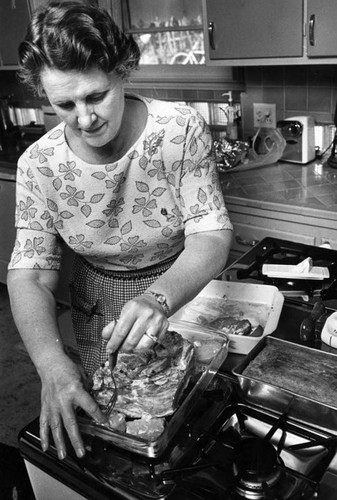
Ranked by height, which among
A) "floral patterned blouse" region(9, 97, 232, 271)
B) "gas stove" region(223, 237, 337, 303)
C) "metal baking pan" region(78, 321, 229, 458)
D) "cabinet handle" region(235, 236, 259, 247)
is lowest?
"cabinet handle" region(235, 236, 259, 247)

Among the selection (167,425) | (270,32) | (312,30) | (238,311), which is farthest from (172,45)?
(167,425)

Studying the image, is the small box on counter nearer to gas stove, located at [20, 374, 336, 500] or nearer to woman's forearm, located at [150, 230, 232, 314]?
woman's forearm, located at [150, 230, 232, 314]

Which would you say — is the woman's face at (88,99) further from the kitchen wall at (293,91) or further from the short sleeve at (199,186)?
the kitchen wall at (293,91)

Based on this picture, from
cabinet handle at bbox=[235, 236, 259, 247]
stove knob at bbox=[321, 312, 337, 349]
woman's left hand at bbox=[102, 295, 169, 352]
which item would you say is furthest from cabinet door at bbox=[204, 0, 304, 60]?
woman's left hand at bbox=[102, 295, 169, 352]

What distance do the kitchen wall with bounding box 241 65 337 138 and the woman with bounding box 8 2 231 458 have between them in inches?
59.3

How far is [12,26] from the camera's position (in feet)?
10.2

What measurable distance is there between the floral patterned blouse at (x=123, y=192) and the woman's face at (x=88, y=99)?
0.17m

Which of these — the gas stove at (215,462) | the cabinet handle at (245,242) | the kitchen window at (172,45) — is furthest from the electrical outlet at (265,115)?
the gas stove at (215,462)

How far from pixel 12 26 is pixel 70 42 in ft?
8.03

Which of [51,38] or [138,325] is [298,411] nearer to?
[138,325]

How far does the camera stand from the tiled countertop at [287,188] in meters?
2.13

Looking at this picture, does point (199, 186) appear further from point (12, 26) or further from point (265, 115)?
point (12, 26)

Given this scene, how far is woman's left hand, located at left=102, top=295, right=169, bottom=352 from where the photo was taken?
834 mm

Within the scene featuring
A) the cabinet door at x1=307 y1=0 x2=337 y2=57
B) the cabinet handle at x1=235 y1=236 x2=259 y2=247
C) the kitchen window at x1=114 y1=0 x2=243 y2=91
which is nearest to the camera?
the cabinet door at x1=307 y1=0 x2=337 y2=57
